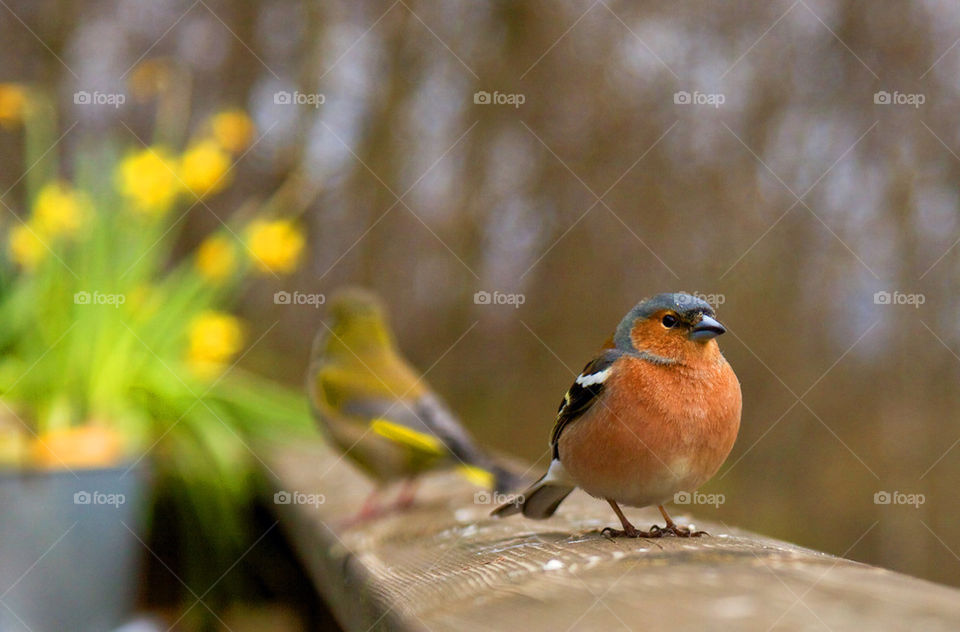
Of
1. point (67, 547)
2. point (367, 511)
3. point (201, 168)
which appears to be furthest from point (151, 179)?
point (367, 511)

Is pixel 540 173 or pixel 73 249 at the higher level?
pixel 540 173

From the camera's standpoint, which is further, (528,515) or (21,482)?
(21,482)

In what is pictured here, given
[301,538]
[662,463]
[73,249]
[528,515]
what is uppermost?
[73,249]

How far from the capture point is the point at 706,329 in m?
1.69

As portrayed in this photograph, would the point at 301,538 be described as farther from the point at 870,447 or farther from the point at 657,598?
the point at 870,447

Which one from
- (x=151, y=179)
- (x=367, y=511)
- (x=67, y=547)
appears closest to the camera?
(x=367, y=511)

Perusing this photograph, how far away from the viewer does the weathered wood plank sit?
2.97 feet

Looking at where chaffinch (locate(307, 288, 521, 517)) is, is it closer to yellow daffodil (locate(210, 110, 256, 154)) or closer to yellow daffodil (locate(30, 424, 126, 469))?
yellow daffodil (locate(30, 424, 126, 469))

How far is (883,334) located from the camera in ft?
17.5

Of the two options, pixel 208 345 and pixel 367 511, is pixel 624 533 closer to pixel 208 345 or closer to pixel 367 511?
pixel 367 511

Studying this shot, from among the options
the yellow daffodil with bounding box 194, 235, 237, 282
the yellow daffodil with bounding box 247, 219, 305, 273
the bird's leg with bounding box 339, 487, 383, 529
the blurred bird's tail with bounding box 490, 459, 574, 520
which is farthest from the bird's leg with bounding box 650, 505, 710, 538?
the yellow daffodil with bounding box 194, 235, 237, 282

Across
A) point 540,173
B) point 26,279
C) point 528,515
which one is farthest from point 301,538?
point 540,173

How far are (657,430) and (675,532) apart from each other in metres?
0.18

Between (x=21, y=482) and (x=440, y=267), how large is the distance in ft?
12.5
